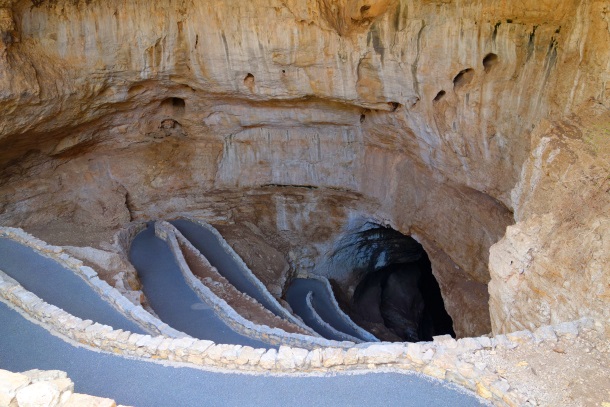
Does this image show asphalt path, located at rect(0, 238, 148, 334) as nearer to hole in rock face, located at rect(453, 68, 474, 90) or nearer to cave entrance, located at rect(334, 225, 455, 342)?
hole in rock face, located at rect(453, 68, 474, 90)

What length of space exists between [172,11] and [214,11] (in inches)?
47.3

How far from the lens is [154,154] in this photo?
18.4 meters

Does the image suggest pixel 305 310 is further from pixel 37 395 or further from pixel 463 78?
pixel 37 395

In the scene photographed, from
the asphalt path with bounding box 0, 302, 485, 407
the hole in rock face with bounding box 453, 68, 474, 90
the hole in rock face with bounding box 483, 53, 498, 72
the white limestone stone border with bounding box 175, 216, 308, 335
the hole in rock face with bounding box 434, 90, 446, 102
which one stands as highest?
the hole in rock face with bounding box 483, 53, 498, 72

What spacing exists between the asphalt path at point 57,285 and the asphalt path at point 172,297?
1.85 meters

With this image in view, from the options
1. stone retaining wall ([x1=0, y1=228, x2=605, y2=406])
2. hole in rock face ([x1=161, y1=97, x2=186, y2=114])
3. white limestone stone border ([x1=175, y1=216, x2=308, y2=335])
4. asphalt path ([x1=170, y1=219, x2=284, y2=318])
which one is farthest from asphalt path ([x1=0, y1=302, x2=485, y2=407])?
hole in rock face ([x1=161, y1=97, x2=186, y2=114])

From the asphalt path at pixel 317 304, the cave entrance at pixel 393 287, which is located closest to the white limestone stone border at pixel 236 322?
the asphalt path at pixel 317 304

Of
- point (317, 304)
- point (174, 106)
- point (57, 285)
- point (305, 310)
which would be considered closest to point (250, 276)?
point (305, 310)

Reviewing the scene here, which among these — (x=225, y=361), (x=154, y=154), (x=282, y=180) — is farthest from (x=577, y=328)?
(x=154, y=154)

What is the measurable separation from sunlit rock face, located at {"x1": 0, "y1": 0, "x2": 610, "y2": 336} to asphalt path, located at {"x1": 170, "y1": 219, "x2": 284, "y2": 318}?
1664 mm

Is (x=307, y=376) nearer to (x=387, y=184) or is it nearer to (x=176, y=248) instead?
(x=176, y=248)

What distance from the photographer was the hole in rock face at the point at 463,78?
11.8m

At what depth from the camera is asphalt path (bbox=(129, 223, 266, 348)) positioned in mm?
11266

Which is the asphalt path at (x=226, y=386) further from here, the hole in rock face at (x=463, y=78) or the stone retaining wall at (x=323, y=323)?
the hole in rock face at (x=463, y=78)
